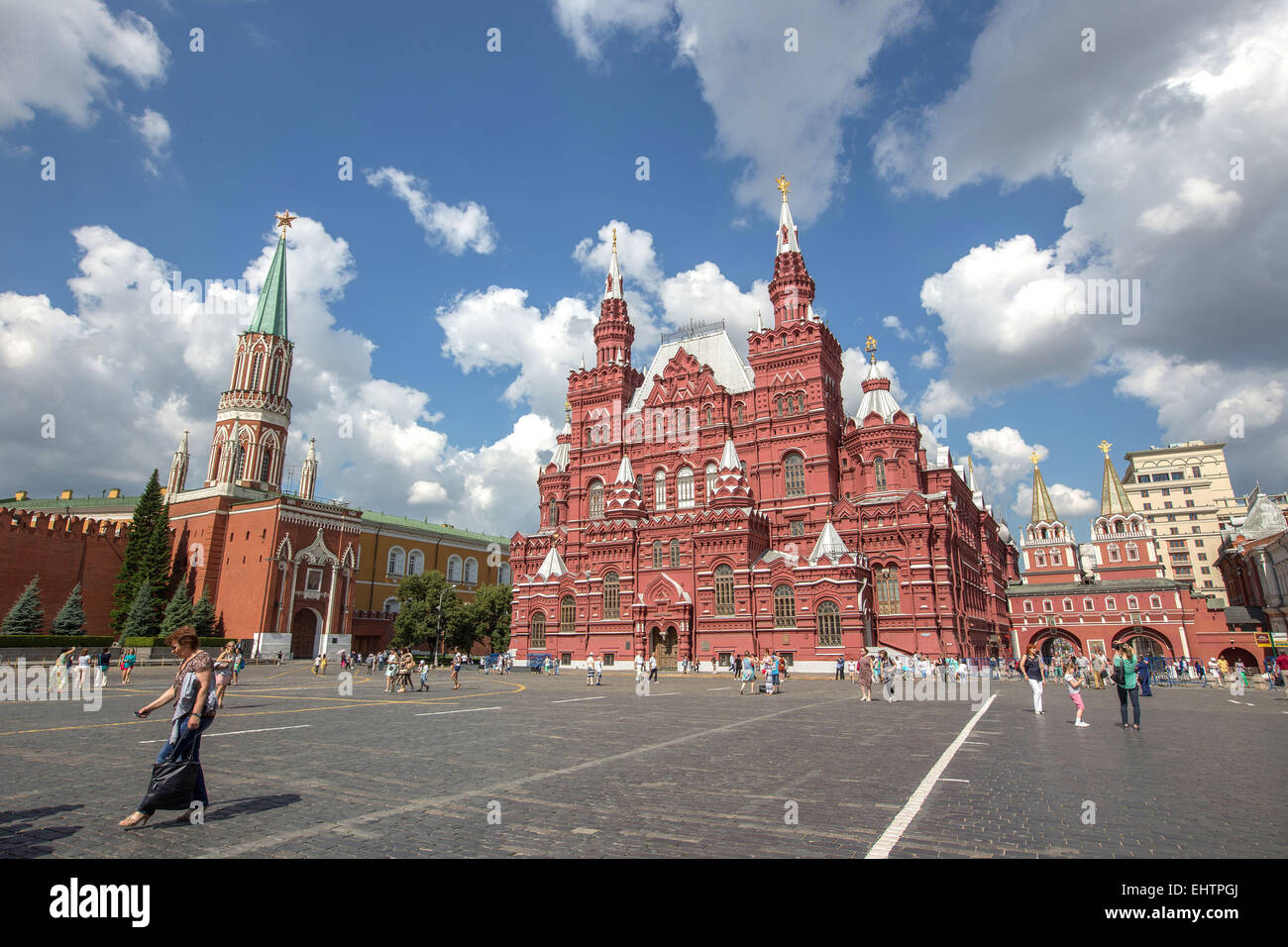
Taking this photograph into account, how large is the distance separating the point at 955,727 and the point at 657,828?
11958 mm

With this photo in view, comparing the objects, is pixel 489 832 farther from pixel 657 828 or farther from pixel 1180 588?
pixel 1180 588

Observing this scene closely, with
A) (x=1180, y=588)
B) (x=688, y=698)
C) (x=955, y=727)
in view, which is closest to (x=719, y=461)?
(x=688, y=698)

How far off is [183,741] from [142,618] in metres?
61.0

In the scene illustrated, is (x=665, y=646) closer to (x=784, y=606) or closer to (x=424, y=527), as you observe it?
(x=784, y=606)

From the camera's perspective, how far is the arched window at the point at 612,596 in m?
50.0

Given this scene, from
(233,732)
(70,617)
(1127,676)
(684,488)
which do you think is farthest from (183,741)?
(70,617)

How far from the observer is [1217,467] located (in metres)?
103

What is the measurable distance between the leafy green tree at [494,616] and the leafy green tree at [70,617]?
30.4 metres

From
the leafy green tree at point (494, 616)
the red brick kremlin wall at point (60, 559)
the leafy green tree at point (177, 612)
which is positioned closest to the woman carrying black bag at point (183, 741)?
the leafy green tree at point (494, 616)

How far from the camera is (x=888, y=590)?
148 feet

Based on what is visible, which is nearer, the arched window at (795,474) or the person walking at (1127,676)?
the person walking at (1127,676)

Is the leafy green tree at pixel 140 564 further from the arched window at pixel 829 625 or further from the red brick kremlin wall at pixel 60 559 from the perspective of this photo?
the arched window at pixel 829 625

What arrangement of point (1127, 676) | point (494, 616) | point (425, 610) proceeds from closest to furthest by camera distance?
1. point (1127, 676)
2. point (425, 610)
3. point (494, 616)

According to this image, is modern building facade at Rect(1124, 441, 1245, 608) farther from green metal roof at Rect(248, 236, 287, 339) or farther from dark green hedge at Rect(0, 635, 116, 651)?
dark green hedge at Rect(0, 635, 116, 651)
